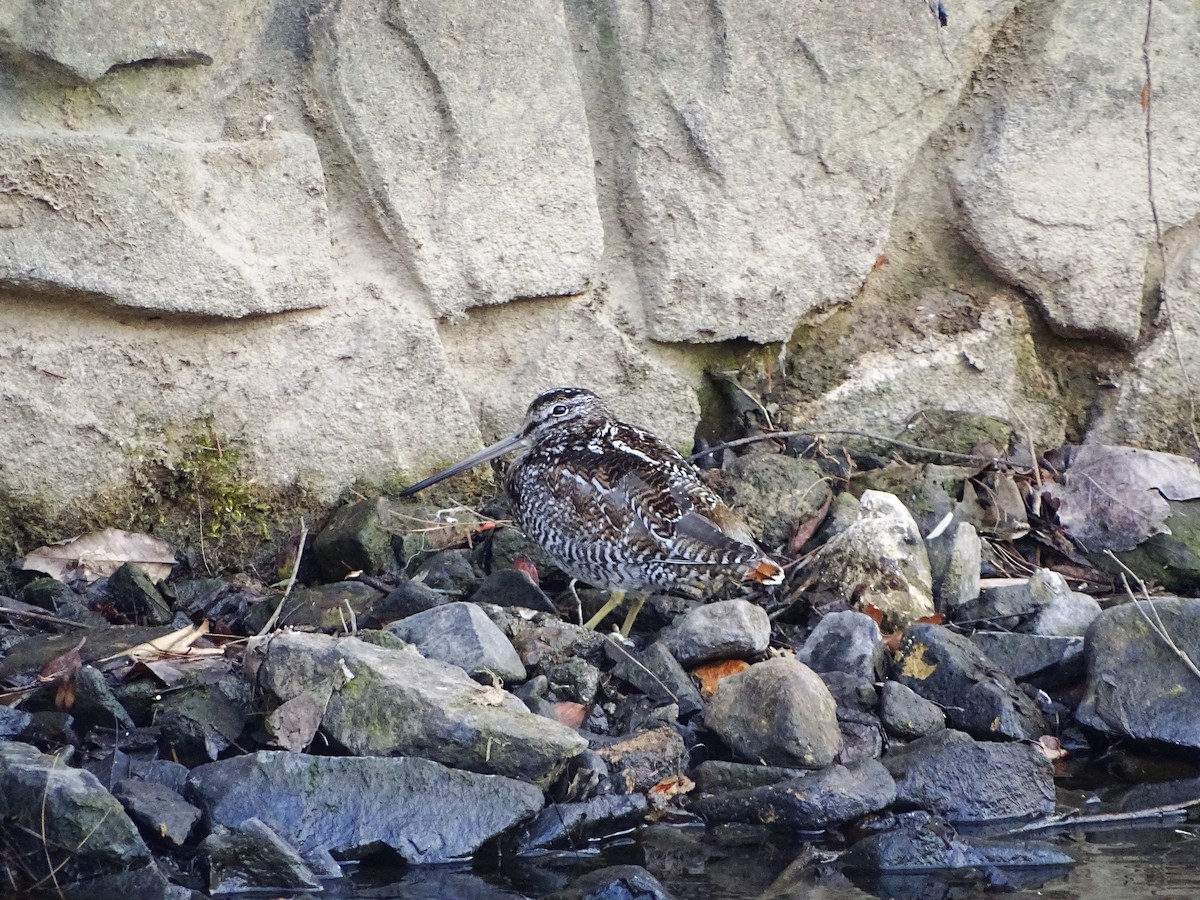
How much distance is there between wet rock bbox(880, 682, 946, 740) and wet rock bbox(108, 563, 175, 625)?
7.50 feet

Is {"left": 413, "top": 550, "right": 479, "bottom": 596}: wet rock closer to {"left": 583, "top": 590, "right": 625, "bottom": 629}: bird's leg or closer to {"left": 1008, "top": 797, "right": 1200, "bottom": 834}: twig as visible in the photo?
{"left": 583, "top": 590, "right": 625, "bottom": 629}: bird's leg

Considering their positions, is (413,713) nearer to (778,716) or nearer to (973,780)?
(778,716)

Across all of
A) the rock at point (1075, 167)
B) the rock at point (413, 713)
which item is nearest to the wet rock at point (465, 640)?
the rock at point (413, 713)

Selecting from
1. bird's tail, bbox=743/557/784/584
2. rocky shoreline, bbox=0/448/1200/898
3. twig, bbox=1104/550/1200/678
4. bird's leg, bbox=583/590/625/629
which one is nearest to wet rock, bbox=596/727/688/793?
rocky shoreline, bbox=0/448/1200/898

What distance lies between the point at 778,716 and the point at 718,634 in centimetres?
52

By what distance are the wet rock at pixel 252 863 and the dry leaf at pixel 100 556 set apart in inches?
66.6

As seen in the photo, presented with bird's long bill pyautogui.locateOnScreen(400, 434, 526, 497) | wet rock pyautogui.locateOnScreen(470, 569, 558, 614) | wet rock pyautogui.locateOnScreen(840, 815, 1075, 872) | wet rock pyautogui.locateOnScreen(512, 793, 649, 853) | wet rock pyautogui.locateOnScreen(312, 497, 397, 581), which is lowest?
wet rock pyautogui.locateOnScreen(840, 815, 1075, 872)

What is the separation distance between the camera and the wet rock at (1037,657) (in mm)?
4930

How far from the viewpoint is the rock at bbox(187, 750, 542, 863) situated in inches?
152

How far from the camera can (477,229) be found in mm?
5578

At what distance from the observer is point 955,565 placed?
546 cm

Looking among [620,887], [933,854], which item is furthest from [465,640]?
[933,854]

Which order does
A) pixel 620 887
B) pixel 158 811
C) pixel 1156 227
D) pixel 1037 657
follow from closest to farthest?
1. pixel 620 887
2. pixel 158 811
3. pixel 1037 657
4. pixel 1156 227

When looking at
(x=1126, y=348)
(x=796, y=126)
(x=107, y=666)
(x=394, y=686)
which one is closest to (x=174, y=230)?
(x=107, y=666)
